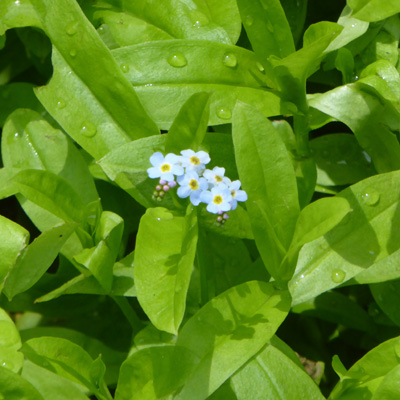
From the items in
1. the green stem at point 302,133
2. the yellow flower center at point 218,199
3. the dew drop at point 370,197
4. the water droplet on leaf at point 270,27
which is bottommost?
the dew drop at point 370,197

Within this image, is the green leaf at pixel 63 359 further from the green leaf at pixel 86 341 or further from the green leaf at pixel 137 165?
the green leaf at pixel 137 165

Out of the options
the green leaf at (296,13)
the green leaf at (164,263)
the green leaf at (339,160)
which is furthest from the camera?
the green leaf at (296,13)

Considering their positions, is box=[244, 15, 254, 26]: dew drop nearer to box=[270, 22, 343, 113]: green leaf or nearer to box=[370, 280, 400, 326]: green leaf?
box=[270, 22, 343, 113]: green leaf

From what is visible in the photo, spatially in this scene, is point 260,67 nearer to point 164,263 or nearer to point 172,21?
point 172,21

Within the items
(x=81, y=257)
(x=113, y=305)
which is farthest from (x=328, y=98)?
(x=113, y=305)

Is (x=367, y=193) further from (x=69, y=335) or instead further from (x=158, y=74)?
(x=69, y=335)

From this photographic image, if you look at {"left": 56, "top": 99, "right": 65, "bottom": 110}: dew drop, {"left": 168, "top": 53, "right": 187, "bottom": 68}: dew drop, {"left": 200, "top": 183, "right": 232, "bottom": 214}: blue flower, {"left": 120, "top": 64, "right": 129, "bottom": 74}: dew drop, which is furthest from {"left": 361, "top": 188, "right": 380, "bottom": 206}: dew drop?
{"left": 56, "top": 99, "right": 65, "bottom": 110}: dew drop

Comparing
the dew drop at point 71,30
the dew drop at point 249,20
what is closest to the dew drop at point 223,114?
the dew drop at point 249,20
